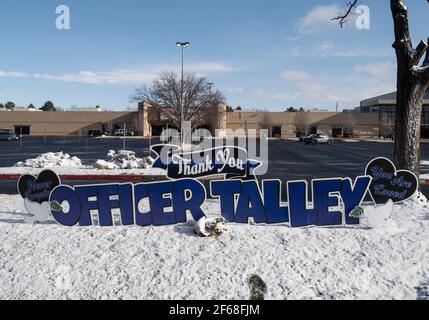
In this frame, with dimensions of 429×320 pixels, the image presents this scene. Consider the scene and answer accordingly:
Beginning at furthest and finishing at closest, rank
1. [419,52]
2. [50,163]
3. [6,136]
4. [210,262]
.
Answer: [6,136] → [50,163] → [419,52] → [210,262]

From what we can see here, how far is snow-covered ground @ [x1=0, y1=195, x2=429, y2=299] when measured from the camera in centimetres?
547

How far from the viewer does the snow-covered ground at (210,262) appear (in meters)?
5.47

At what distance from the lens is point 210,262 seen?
6.04 meters

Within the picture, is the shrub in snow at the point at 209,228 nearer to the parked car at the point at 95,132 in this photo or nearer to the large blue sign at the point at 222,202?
the large blue sign at the point at 222,202

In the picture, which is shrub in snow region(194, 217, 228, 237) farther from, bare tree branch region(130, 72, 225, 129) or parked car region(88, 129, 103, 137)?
parked car region(88, 129, 103, 137)

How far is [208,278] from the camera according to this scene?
5.68 meters

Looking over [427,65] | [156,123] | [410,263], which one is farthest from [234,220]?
[156,123]

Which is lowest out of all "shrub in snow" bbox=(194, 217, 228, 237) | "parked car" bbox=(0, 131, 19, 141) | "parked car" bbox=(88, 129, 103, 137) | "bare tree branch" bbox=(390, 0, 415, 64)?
"shrub in snow" bbox=(194, 217, 228, 237)

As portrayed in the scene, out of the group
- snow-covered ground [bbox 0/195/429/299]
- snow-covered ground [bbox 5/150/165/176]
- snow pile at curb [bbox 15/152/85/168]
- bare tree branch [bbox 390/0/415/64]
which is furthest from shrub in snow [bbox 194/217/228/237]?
snow pile at curb [bbox 15/152/85/168]

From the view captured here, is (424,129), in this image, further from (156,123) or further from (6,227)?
(6,227)

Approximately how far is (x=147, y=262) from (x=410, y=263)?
13.5 ft

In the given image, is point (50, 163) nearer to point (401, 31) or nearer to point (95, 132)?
point (401, 31)

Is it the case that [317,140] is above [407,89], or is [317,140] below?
below

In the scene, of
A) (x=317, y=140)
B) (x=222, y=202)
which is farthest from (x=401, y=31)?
(x=317, y=140)
